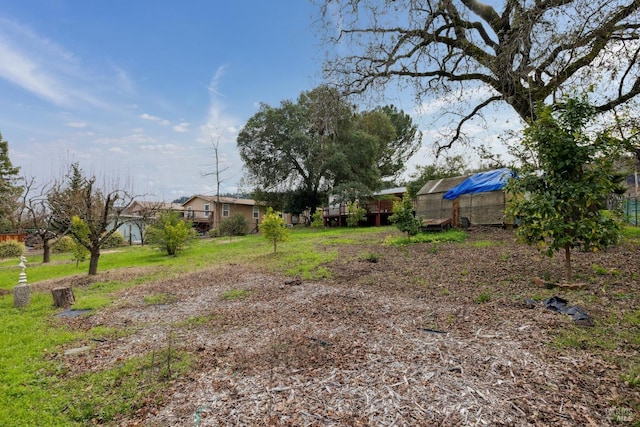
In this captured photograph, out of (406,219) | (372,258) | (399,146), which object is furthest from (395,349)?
(399,146)

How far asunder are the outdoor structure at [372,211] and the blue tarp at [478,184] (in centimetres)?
706

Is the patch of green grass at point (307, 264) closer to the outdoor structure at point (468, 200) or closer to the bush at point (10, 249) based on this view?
the outdoor structure at point (468, 200)

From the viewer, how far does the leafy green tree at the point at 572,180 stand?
446 cm

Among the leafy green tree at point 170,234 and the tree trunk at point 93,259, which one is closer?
the tree trunk at point 93,259

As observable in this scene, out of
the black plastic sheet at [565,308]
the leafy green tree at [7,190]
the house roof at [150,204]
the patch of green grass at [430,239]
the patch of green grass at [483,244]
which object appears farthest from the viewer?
the house roof at [150,204]

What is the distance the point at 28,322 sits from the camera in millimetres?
4887

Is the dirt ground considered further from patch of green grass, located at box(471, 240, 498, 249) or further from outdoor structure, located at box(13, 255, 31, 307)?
patch of green grass, located at box(471, 240, 498, 249)

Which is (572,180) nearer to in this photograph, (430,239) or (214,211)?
(430,239)

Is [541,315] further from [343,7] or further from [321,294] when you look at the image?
[343,7]

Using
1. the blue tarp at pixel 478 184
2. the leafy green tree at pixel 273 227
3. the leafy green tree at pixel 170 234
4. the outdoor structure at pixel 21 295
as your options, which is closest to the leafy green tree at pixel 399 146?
the blue tarp at pixel 478 184

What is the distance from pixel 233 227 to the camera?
22.9 meters

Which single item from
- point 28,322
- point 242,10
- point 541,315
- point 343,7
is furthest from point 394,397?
point 242,10

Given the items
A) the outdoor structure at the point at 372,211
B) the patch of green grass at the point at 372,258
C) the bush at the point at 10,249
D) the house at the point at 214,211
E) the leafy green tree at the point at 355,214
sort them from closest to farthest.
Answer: the patch of green grass at the point at 372,258 → the bush at the point at 10,249 → the leafy green tree at the point at 355,214 → the outdoor structure at the point at 372,211 → the house at the point at 214,211

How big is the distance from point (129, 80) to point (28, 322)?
9.13m
